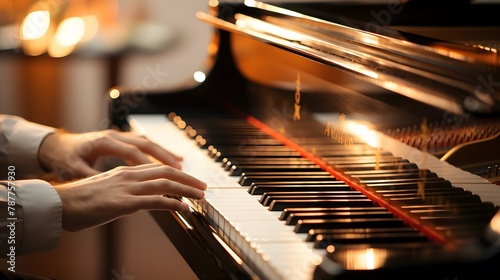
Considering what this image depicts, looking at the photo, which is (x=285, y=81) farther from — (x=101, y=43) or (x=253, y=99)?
(x=101, y=43)

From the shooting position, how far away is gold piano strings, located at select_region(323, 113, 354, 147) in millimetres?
1790

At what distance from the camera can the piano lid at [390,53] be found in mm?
1287

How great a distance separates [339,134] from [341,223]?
418 millimetres

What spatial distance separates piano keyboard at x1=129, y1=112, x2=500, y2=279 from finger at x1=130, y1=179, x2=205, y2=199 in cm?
5

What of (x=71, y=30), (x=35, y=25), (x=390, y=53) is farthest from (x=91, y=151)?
(x=71, y=30)

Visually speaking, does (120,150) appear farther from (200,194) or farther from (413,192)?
(413,192)

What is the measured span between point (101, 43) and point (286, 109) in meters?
4.68

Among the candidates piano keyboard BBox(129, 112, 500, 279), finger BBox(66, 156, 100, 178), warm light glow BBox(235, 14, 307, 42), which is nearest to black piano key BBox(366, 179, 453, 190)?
piano keyboard BBox(129, 112, 500, 279)

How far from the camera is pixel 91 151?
2.25 metres

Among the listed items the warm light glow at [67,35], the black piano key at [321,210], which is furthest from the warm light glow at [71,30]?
the black piano key at [321,210]

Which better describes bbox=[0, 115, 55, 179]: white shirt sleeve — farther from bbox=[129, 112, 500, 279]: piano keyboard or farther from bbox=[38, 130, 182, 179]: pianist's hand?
bbox=[129, 112, 500, 279]: piano keyboard

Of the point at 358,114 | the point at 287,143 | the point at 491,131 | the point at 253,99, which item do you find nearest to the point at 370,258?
the point at 491,131

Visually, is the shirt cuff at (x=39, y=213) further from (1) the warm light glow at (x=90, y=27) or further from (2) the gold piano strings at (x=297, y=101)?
(1) the warm light glow at (x=90, y=27)

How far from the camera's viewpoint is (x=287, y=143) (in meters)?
2.13
